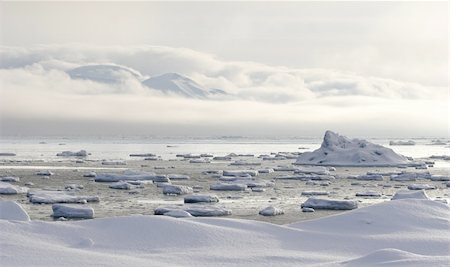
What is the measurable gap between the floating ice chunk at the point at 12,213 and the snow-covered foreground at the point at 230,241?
5cm

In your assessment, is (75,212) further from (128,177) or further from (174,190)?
(128,177)

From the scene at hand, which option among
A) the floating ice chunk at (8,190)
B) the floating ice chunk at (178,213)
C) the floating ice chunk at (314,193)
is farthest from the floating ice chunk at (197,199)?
the floating ice chunk at (8,190)

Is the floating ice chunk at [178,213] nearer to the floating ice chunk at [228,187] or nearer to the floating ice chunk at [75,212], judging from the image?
the floating ice chunk at [75,212]

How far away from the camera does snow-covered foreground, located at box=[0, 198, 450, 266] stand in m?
8.65

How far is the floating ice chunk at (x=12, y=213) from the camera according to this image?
11422 millimetres

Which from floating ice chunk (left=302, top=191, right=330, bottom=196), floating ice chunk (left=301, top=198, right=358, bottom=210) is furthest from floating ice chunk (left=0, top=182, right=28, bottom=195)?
floating ice chunk (left=301, top=198, right=358, bottom=210)

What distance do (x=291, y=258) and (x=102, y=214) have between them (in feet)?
20.6

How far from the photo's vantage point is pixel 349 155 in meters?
40.2

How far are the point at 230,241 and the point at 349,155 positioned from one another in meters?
31.1

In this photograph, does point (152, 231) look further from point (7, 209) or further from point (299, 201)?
point (299, 201)

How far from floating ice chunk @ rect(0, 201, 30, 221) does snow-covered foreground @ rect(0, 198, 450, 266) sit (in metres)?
0.05

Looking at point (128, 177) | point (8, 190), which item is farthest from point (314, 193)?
point (8, 190)

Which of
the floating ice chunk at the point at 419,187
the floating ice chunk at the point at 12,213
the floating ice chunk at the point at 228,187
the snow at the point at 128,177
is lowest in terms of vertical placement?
the floating ice chunk at the point at 419,187

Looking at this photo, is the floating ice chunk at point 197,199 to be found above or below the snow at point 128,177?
below
